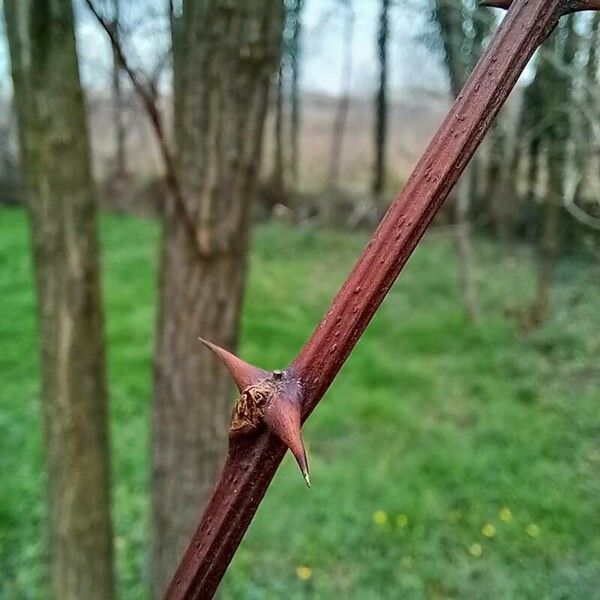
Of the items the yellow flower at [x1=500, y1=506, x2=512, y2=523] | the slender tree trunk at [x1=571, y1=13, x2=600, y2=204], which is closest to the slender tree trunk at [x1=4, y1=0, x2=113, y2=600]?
the yellow flower at [x1=500, y1=506, x2=512, y2=523]

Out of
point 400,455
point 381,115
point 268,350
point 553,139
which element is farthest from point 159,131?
point 381,115

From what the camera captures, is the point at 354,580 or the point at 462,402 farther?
the point at 462,402

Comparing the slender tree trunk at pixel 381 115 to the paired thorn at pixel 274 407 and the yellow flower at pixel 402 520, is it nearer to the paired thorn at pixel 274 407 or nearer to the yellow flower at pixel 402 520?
the yellow flower at pixel 402 520

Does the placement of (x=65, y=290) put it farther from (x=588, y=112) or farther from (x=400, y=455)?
(x=400, y=455)

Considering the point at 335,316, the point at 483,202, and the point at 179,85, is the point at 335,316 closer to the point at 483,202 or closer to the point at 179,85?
the point at 179,85

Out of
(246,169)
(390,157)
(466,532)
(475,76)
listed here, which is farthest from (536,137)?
(390,157)

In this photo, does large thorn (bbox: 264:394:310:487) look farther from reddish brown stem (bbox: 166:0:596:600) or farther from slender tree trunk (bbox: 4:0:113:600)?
slender tree trunk (bbox: 4:0:113:600)
